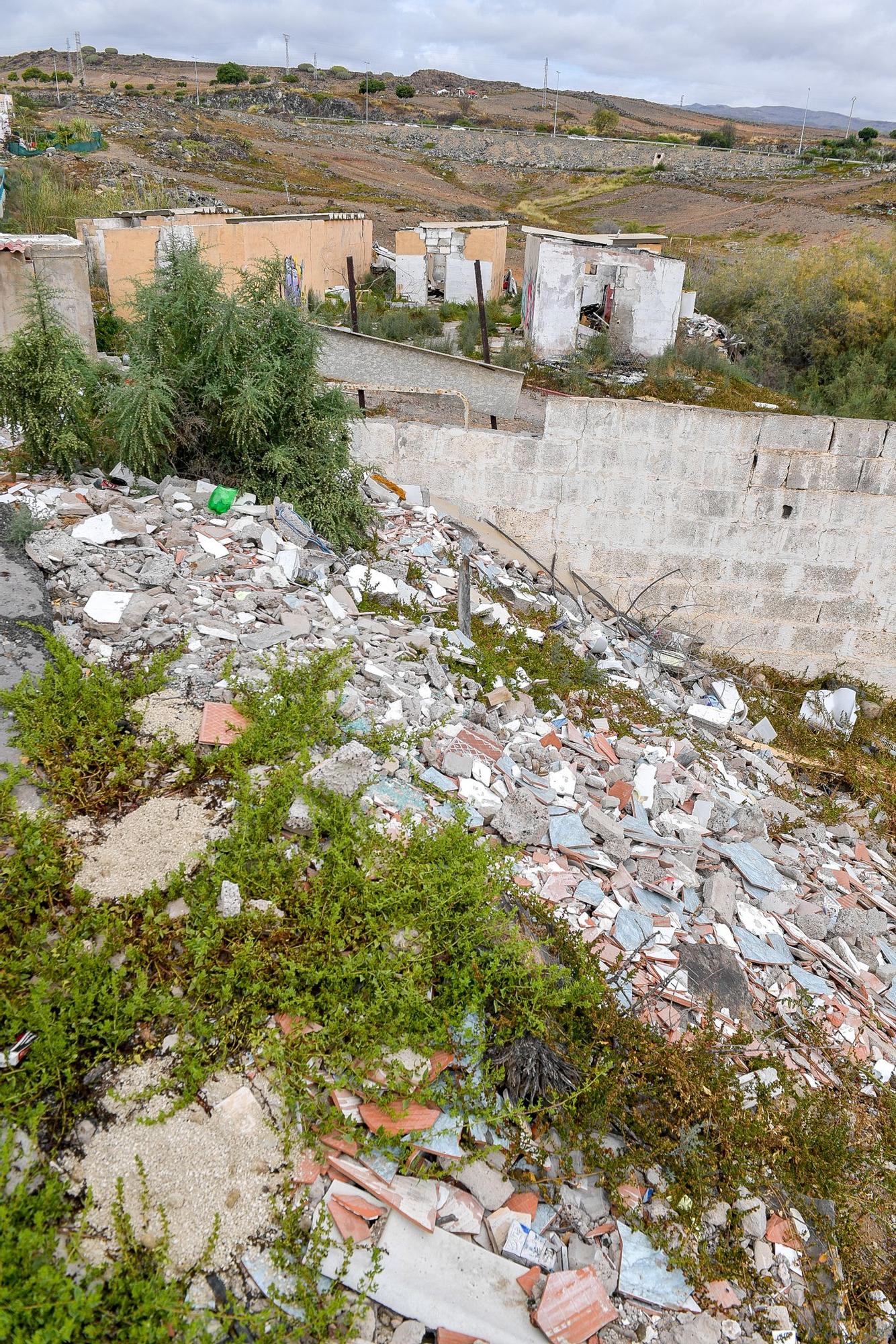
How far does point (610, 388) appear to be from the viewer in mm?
11000

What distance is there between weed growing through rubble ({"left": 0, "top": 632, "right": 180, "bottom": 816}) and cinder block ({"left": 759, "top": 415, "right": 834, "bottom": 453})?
5.38 metres

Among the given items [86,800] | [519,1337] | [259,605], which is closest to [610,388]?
[259,605]

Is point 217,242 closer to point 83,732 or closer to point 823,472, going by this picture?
point 823,472

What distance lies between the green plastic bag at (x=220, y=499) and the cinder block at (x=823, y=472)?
4.63m

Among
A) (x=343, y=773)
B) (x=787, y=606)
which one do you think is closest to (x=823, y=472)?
(x=787, y=606)

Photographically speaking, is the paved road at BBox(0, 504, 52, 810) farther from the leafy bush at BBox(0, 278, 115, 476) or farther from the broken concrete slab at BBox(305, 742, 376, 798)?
the broken concrete slab at BBox(305, 742, 376, 798)

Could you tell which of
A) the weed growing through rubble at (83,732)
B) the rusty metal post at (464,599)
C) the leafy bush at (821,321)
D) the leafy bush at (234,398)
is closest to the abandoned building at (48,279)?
the leafy bush at (234,398)

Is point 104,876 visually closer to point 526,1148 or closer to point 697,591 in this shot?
point 526,1148

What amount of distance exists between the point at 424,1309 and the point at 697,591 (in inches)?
248

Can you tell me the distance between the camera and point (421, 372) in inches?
315

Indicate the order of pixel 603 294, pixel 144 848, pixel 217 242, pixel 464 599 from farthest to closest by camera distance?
pixel 603 294 → pixel 217 242 → pixel 464 599 → pixel 144 848

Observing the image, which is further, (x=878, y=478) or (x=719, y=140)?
(x=719, y=140)

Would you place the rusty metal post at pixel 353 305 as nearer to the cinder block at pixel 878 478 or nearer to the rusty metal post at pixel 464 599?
the rusty metal post at pixel 464 599

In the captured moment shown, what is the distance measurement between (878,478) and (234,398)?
527cm
